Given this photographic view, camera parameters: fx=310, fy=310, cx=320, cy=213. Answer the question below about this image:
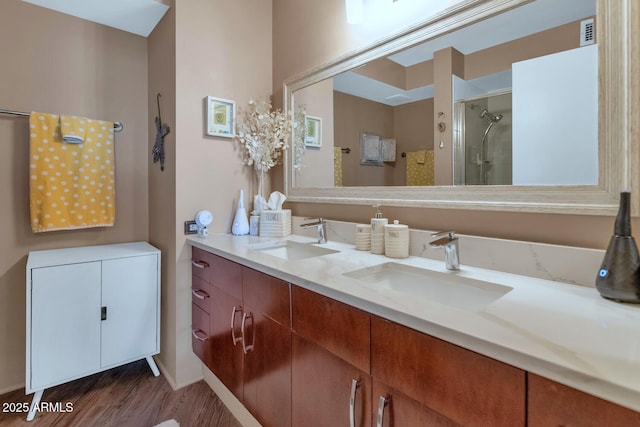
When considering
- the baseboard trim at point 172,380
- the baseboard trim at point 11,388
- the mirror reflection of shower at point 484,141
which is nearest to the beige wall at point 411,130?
the mirror reflection of shower at point 484,141

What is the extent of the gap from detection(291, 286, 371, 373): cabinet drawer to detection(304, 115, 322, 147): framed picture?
114 cm

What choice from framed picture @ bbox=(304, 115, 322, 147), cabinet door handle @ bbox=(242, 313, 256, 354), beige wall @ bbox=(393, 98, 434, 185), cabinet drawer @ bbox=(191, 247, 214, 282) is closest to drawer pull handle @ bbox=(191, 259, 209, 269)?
cabinet drawer @ bbox=(191, 247, 214, 282)

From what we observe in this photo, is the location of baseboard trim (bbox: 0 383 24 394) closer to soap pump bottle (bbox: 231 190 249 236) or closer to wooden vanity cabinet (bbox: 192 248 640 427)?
wooden vanity cabinet (bbox: 192 248 640 427)

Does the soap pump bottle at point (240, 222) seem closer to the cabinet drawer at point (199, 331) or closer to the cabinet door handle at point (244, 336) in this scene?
the cabinet drawer at point (199, 331)

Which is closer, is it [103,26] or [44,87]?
[44,87]

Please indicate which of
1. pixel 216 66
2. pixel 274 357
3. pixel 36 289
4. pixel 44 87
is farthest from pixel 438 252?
pixel 44 87

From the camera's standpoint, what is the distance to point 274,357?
3.95 feet

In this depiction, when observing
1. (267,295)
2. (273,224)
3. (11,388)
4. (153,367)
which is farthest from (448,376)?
(11,388)

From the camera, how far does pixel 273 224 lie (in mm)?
1946

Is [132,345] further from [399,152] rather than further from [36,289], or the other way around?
[399,152]

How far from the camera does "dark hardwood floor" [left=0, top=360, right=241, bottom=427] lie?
5.34 ft

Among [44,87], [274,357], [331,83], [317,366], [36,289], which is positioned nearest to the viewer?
[317,366]

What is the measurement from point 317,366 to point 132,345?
58.9 inches

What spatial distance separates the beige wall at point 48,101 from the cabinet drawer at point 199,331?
900 millimetres
